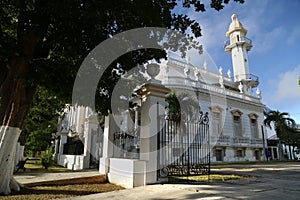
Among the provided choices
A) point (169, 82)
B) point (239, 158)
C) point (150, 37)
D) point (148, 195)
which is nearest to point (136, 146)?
point (148, 195)

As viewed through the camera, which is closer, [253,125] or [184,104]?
[184,104]

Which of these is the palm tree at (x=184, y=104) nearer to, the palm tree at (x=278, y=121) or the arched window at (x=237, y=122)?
the arched window at (x=237, y=122)

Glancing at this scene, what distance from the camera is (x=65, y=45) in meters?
5.22

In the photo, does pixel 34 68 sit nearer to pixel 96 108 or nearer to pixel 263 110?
pixel 96 108

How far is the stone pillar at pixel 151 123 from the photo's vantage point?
5.61m

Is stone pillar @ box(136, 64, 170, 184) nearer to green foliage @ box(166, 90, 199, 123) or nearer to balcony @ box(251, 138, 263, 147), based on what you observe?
A: green foliage @ box(166, 90, 199, 123)

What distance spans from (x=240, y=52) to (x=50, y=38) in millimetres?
26667

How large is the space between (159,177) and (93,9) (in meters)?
4.43

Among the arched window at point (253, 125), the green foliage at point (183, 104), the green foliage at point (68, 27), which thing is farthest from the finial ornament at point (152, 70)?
the arched window at point (253, 125)

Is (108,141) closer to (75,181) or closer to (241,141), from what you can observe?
(75,181)

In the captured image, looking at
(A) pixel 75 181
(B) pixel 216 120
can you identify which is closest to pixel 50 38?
(A) pixel 75 181

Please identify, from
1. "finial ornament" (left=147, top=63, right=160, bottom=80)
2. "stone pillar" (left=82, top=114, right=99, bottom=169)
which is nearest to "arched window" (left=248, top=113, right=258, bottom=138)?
"stone pillar" (left=82, top=114, right=99, bottom=169)

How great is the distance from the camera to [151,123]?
19.1 feet

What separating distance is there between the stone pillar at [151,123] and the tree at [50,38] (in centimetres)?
174
